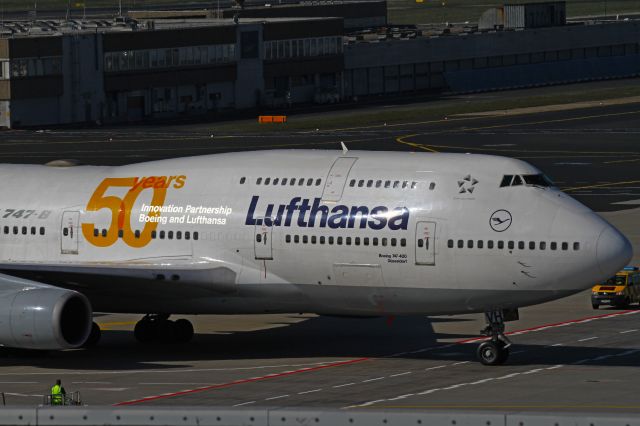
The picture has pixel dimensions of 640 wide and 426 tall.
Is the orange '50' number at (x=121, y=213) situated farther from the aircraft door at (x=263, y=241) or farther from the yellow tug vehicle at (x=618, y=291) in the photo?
the yellow tug vehicle at (x=618, y=291)

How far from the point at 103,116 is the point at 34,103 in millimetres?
9138

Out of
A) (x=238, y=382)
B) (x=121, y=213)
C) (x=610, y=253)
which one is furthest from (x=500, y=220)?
(x=121, y=213)

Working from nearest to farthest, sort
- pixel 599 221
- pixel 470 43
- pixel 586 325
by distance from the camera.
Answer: pixel 599 221 → pixel 586 325 → pixel 470 43

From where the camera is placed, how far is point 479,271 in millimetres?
46312

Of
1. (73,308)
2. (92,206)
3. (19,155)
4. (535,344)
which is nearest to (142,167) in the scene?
(92,206)

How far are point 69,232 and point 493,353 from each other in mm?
14886

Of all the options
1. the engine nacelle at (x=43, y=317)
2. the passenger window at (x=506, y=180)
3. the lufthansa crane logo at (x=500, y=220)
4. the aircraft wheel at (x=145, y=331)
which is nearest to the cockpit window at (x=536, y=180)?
the passenger window at (x=506, y=180)

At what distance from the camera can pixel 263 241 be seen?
48.9m

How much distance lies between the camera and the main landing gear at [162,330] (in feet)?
177

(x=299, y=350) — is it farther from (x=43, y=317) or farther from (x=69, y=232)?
(x=43, y=317)

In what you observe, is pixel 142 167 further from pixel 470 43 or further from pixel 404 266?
pixel 470 43

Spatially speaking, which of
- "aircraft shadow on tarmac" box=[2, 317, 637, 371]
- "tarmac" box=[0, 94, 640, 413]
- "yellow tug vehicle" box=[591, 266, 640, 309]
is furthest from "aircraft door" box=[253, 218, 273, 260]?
"yellow tug vehicle" box=[591, 266, 640, 309]

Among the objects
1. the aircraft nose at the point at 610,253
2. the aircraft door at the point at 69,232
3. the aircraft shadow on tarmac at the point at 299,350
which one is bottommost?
the aircraft shadow on tarmac at the point at 299,350

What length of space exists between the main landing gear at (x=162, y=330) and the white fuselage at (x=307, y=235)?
9.07 ft
